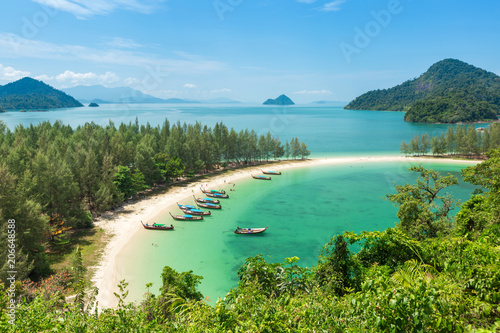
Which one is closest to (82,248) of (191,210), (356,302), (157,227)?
(157,227)

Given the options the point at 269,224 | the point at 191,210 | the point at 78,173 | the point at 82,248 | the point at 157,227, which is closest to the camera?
the point at 82,248

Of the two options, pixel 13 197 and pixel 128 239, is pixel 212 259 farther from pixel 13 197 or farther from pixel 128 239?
pixel 13 197

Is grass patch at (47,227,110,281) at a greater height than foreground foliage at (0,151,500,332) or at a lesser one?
lesser

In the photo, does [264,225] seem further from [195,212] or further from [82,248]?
[82,248]

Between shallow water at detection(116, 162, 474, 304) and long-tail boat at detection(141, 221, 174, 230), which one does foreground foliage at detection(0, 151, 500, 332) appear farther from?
long-tail boat at detection(141, 221, 174, 230)

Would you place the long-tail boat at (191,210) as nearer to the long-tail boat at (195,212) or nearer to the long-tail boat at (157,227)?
the long-tail boat at (195,212)

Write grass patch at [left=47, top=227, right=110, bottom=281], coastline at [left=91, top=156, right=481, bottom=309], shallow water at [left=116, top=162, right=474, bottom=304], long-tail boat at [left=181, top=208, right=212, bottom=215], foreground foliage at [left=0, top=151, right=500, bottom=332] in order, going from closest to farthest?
foreground foliage at [left=0, top=151, right=500, bottom=332] < coastline at [left=91, top=156, right=481, bottom=309] < grass patch at [left=47, top=227, right=110, bottom=281] < shallow water at [left=116, top=162, right=474, bottom=304] < long-tail boat at [left=181, top=208, right=212, bottom=215]

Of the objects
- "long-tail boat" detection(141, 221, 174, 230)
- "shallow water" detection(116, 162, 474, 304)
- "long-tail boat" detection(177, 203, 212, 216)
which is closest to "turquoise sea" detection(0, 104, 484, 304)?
"shallow water" detection(116, 162, 474, 304)

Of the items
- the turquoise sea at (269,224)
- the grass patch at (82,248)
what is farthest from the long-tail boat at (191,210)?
the grass patch at (82,248)
